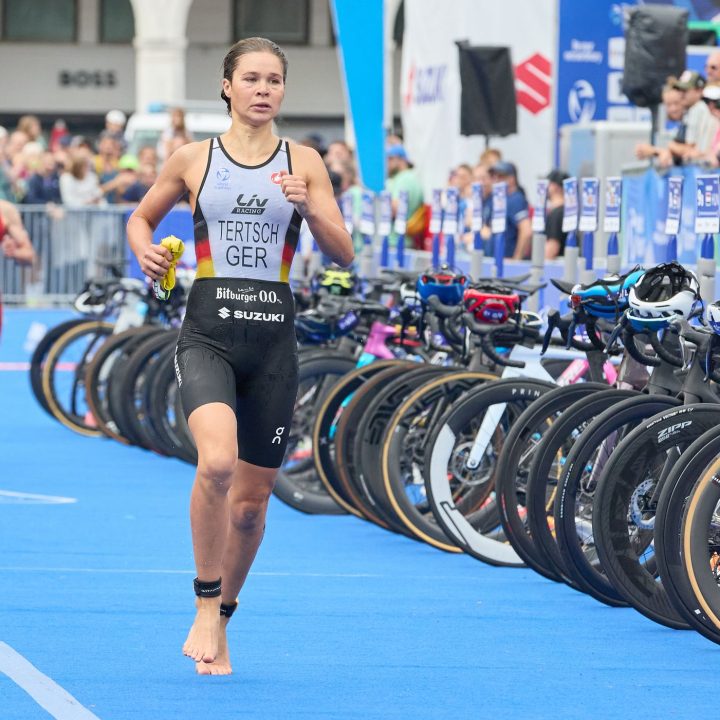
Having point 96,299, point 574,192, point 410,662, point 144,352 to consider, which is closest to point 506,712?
point 410,662

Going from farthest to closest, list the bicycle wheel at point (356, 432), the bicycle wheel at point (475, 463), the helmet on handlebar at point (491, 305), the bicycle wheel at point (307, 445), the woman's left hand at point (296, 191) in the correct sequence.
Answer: the bicycle wheel at point (307, 445) → the bicycle wheel at point (356, 432) → the helmet on handlebar at point (491, 305) → the bicycle wheel at point (475, 463) → the woman's left hand at point (296, 191)

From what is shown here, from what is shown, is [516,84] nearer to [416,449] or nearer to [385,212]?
[385,212]

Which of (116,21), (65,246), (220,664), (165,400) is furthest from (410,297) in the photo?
(116,21)

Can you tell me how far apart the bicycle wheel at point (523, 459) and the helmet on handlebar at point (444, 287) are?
5.78 ft

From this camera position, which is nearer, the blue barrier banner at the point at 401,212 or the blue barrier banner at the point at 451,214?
the blue barrier banner at the point at 451,214

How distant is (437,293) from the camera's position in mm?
10258

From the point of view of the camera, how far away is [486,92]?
57.8 feet

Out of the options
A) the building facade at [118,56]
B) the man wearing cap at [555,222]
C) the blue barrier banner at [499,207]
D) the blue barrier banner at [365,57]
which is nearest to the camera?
the blue barrier banner at [499,207]

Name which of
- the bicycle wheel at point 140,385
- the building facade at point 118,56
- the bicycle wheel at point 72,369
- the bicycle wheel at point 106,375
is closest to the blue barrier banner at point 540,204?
the bicycle wheel at point 140,385

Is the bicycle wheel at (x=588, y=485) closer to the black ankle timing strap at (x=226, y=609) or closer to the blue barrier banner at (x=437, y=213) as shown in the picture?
the black ankle timing strap at (x=226, y=609)

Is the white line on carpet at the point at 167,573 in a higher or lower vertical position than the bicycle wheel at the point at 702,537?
lower

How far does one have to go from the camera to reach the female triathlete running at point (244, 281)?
6.65 metres

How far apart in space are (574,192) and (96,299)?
533 cm

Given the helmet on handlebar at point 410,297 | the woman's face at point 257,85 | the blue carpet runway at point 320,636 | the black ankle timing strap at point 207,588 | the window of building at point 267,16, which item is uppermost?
the window of building at point 267,16
